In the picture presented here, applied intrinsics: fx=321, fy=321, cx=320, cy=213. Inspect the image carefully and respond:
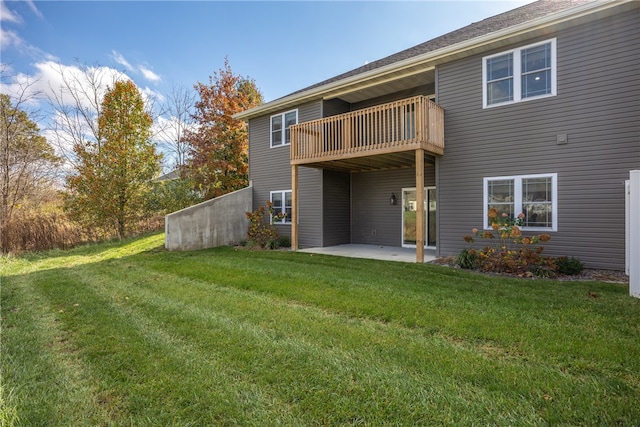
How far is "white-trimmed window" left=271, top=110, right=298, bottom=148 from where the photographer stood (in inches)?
467

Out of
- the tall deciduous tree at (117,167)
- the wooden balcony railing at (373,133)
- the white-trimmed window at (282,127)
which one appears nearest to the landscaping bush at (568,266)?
the wooden balcony railing at (373,133)

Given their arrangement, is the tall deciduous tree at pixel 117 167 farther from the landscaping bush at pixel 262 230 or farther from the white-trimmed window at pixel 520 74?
the white-trimmed window at pixel 520 74

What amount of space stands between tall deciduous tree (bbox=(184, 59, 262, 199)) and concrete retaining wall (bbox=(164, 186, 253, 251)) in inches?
161

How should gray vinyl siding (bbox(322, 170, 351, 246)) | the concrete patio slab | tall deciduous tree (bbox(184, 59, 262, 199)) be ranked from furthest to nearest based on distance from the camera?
tall deciduous tree (bbox(184, 59, 262, 199)), gray vinyl siding (bbox(322, 170, 351, 246)), the concrete patio slab

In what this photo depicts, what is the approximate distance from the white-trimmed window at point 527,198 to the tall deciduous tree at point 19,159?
15201 millimetres

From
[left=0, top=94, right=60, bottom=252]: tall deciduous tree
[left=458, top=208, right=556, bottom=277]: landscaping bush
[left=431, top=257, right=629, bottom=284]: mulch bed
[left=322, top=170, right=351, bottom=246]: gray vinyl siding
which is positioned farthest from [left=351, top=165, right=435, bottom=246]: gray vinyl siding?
[left=0, top=94, right=60, bottom=252]: tall deciduous tree

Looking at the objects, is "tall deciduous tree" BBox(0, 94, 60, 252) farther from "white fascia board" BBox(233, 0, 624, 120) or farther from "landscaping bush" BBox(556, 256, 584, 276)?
"landscaping bush" BBox(556, 256, 584, 276)

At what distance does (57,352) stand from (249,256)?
580 cm

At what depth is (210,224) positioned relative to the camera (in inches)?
443

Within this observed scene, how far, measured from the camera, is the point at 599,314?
3.92 m

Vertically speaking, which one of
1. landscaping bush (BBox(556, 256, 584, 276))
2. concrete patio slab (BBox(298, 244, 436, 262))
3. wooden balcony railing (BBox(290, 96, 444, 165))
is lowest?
concrete patio slab (BBox(298, 244, 436, 262))

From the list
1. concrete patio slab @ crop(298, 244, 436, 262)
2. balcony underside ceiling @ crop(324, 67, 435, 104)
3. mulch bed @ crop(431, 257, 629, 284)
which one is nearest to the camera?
mulch bed @ crop(431, 257, 629, 284)

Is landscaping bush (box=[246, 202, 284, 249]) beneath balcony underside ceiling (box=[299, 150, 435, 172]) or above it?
beneath

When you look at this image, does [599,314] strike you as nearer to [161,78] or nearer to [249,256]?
[249,256]
